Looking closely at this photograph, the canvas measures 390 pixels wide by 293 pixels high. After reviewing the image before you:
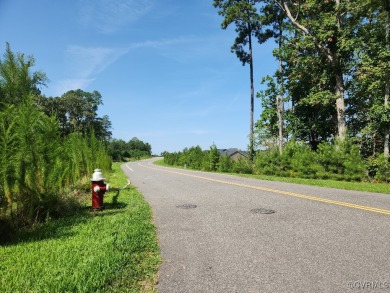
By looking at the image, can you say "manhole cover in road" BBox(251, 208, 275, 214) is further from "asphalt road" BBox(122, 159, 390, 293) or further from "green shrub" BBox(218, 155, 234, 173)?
"green shrub" BBox(218, 155, 234, 173)

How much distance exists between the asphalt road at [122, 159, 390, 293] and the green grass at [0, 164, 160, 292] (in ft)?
1.05

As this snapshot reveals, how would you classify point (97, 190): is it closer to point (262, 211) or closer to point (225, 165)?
point (262, 211)

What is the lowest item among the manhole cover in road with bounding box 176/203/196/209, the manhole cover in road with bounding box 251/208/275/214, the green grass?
the green grass

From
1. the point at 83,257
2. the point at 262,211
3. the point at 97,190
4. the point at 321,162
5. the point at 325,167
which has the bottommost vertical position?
the point at 83,257

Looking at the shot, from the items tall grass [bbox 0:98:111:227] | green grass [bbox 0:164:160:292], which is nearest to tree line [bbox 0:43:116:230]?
tall grass [bbox 0:98:111:227]

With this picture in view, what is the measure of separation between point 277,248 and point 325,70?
23.4 m

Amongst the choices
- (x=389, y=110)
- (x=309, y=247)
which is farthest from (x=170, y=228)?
(x=389, y=110)

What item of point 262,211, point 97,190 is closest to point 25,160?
point 97,190

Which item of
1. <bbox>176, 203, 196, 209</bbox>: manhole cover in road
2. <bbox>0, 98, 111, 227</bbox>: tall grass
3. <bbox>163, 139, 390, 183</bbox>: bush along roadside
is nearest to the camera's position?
<bbox>0, 98, 111, 227</bbox>: tall grass

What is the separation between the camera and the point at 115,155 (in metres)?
95.6

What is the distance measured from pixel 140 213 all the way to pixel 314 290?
5088mm

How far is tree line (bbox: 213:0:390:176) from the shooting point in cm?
2048

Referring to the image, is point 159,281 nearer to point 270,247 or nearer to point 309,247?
point 270,247

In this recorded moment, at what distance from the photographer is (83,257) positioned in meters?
3.96
